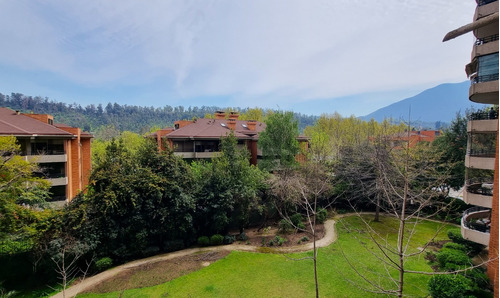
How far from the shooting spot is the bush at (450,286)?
26.5 ft

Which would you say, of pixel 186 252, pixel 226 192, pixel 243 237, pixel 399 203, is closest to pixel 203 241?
pixel 186 252

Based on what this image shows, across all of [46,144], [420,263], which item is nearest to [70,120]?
[46,144]

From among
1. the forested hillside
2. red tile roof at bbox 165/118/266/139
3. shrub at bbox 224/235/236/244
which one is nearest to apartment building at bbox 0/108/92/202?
red tile roof at bbox 165/118/266/139

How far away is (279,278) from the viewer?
11.7m

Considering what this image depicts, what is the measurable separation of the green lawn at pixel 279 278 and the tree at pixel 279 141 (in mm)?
8835

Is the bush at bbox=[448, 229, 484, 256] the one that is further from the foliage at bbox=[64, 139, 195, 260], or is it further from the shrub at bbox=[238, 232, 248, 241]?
the foliage at bbox=[64, 139, 195, 260]

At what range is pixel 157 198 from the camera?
1478 cm

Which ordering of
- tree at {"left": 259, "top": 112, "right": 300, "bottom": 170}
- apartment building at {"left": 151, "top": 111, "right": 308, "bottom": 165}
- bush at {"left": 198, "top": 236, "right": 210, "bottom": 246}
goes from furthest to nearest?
apartment building at {"left": 151, "top": 111, "right": 308, "bottom": 165}, tree at {"left": 259, "top": 112, "right": 300, "bottom": 170}, bush at {"left": 198, "top": 236, "right": 210, "bottom": 246}

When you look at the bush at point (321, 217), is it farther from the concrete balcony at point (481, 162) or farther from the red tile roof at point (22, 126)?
the red tile roof at point (22, 126)

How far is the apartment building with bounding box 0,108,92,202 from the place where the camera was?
17.7 metres

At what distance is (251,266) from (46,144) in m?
19.0

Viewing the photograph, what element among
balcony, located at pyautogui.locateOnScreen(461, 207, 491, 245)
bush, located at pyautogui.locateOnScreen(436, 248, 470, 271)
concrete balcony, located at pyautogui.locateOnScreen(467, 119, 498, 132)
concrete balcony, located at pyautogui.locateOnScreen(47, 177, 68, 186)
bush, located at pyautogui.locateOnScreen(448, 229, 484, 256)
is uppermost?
concrete balcony, located at pyautogui.locateOnScreen(467, 119, 498, 132)

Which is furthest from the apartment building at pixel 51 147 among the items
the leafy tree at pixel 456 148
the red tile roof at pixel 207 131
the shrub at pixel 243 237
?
the leafy tree at pixel 456 148

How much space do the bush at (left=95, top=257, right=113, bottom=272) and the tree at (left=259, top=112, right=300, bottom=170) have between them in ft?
44.7
